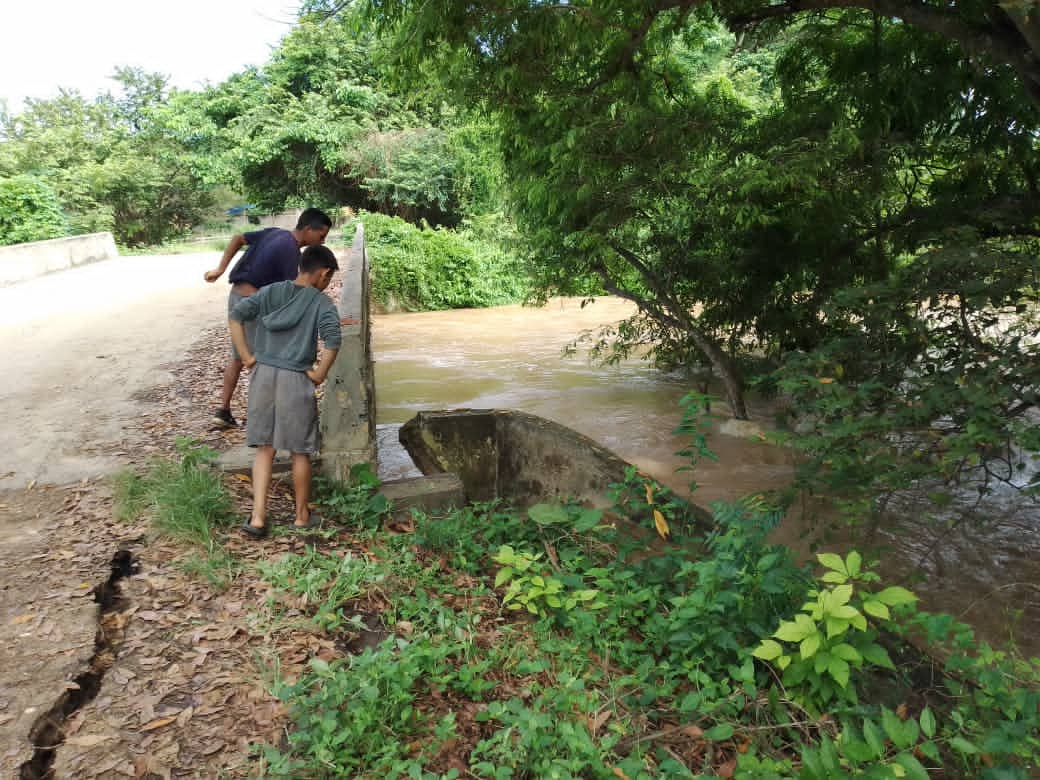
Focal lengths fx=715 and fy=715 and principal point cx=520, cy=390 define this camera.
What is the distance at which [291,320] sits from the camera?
4.15 metres

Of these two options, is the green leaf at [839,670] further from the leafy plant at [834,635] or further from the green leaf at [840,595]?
the green leaf at [840,595]

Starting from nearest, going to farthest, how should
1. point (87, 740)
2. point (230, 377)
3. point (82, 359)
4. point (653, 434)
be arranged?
point (87, 740) → point (230, 377) → point (82, 359) → point (653, 434)

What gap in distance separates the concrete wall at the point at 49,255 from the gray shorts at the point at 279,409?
52.6 feet

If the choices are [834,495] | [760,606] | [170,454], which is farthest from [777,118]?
[170,454]

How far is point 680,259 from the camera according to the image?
30.4 feet

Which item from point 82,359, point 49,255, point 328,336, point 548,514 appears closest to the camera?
point 328,336

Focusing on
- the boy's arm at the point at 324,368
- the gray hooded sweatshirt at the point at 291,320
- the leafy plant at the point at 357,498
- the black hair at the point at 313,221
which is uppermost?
the black hair at the point at 313,221

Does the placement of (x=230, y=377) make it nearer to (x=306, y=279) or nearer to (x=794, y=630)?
(x=306, y=279)

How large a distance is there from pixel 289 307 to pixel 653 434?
22.5 ft

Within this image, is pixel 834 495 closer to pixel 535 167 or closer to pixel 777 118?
pixel 777 118

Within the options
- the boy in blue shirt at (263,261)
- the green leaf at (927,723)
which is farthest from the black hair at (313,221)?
the green leaf at (927,723)

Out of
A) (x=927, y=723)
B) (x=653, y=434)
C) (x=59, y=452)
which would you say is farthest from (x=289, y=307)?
(x=653, y=434)

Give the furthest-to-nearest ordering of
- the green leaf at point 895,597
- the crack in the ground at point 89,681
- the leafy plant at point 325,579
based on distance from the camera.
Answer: the leafy plant at point 325,579
the green leaf at point 895,597
the crack in the ground at point 89,681

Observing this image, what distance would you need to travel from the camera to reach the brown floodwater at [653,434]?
18.9ft
